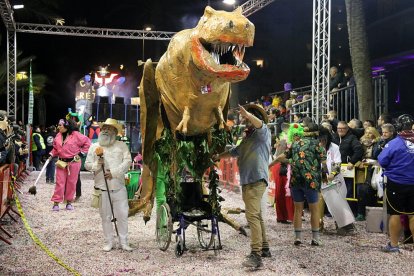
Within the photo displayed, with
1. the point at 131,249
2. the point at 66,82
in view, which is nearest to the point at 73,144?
the point at 131,249

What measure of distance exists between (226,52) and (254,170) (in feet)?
4.71

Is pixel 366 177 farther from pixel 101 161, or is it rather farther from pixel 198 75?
pixel 101 161

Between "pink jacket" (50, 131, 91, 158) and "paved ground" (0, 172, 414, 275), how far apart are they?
1.92 meters

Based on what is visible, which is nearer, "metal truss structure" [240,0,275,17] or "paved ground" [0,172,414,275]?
"paved ground" [0,172,414,275]

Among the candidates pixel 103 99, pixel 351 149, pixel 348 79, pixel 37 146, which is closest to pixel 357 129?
pixel 351 149

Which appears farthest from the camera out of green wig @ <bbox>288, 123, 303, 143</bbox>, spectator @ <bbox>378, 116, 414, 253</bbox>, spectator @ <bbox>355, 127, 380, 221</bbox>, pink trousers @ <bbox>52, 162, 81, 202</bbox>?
pink trousers @ <bbox>52, 162, 81, 202</bbox>

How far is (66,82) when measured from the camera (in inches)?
1196

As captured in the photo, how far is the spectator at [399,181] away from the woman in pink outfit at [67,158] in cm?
577

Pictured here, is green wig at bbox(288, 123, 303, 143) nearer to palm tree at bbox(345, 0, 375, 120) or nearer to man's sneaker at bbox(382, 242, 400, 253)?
man's sneaker at bbox(382, 242, 400, 253)

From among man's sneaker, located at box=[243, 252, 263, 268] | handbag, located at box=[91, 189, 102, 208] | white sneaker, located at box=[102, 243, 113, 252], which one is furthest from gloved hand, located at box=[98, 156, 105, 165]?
man's sneaker, located at box=[243, 252, 263, 268]

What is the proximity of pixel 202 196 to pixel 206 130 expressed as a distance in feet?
2.78

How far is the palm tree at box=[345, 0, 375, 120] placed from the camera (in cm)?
1137

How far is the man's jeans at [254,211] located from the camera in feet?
17.3

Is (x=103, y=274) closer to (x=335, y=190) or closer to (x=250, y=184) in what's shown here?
(x=250, y=184)
